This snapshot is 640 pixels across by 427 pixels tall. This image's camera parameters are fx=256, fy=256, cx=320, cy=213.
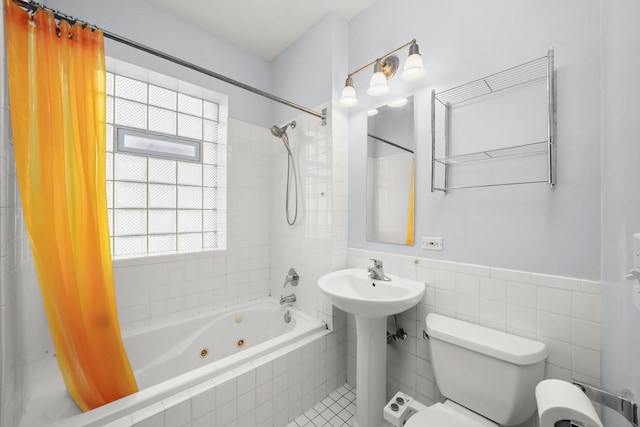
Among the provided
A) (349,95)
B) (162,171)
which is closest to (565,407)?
(349,95)

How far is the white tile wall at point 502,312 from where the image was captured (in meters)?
1.06

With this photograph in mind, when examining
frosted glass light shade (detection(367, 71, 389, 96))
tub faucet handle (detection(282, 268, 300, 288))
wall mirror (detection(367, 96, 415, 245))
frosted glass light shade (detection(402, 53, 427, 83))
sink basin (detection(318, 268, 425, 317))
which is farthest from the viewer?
tub faucet handle (detection(282, 268, 300, 288))

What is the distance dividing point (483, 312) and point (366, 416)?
912 millimetres

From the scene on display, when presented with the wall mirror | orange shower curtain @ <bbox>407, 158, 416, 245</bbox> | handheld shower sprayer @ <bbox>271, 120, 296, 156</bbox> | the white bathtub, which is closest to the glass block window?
handheld shower sprayer @ <bbox>271, 120, 296, 156</bbox>

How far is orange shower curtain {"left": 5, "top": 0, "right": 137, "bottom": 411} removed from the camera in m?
1.02

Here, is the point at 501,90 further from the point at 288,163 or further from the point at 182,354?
the point at 182,354

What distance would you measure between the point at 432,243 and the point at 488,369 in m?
0.65

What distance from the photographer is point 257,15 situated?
6.44 ft

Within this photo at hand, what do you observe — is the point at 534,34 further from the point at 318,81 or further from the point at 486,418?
the point at 486,418

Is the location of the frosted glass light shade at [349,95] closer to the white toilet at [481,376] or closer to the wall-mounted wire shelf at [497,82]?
the wall-mounted wire shelf at [497,82]

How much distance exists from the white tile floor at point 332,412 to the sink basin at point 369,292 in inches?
31.0

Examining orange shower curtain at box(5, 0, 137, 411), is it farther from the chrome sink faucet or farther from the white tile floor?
the chrome sink faucet

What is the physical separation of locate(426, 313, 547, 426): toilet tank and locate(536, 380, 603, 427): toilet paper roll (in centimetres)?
40

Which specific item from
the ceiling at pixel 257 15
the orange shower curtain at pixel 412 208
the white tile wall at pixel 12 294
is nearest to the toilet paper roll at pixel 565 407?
the orange shower curtain at pixel 412 208
